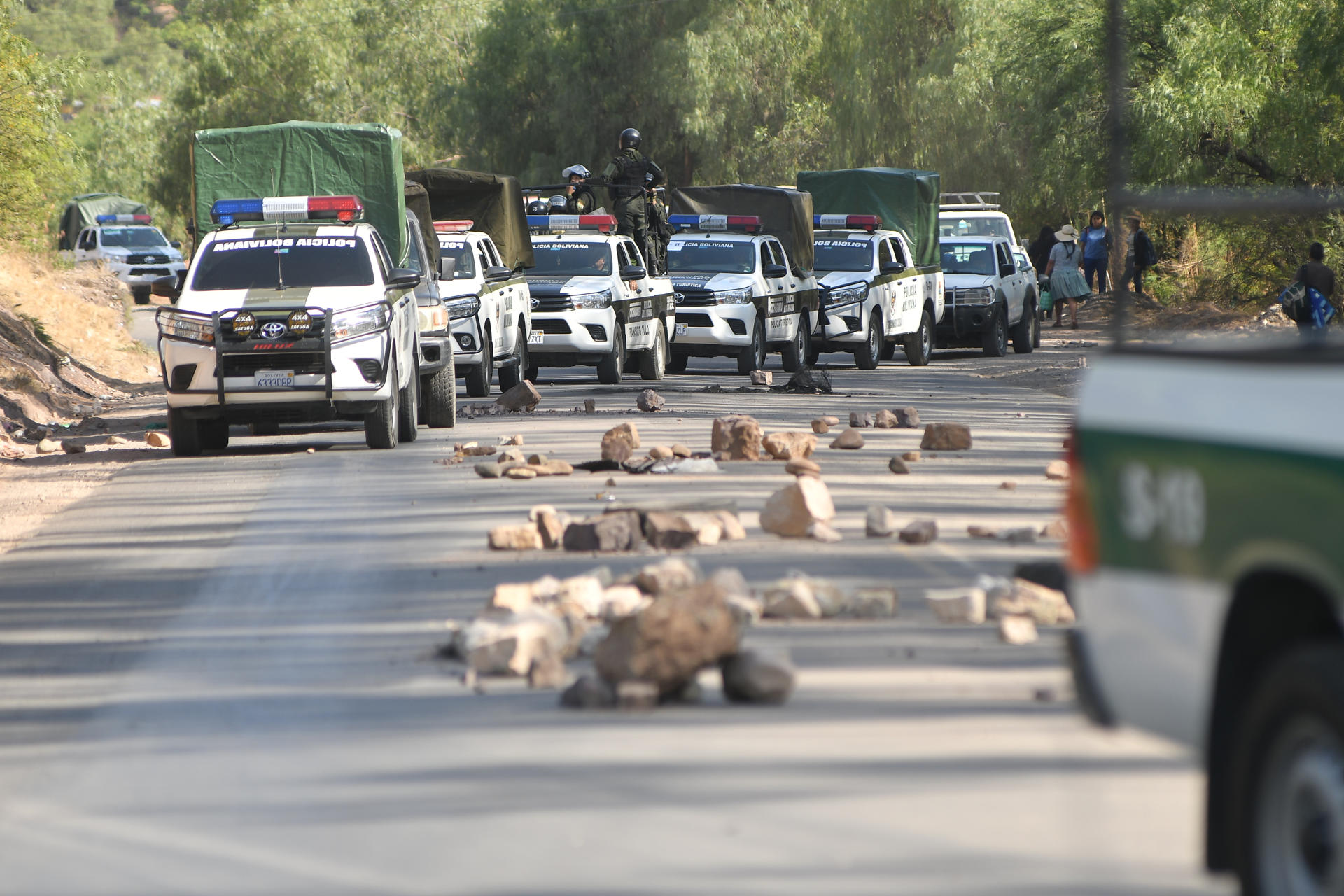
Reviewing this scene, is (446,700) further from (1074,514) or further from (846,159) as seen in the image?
(846,159)

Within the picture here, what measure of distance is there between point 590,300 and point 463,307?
9.59 feet

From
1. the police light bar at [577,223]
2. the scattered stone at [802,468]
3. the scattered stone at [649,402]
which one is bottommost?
the scattered stone at [649,402]

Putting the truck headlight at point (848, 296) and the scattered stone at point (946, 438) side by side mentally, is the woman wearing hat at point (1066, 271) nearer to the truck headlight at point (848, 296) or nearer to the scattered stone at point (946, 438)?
the truck headlight at point (848, 296)

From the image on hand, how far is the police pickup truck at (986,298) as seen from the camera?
3048cm

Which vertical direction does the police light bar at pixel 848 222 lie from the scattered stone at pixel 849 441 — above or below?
above

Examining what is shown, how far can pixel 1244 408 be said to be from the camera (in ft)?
12.6

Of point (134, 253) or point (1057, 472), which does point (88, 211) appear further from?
point (1057, 472)

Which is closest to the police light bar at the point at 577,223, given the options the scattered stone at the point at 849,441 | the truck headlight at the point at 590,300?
the truck headlight at the point at 590,300

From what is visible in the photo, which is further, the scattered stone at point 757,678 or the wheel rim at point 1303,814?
the scattered stone at point 757,678

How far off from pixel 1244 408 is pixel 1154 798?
1896 millimetres

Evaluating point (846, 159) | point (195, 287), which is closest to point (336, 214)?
point (195, 287)

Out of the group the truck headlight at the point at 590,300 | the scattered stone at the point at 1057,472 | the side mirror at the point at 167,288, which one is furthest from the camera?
the truck headlight at the point at 590,300

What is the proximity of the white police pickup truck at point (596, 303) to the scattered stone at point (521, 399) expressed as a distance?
3.71m

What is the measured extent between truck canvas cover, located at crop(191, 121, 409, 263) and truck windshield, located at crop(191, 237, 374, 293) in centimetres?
286
